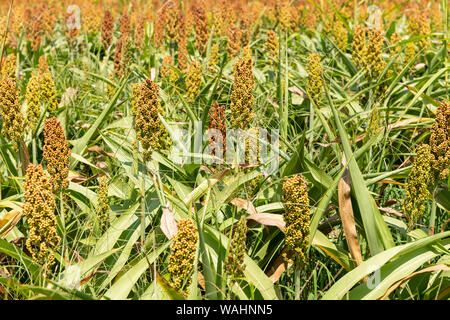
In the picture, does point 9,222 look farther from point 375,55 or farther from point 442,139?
point 375,55

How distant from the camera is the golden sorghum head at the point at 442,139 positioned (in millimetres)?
2329

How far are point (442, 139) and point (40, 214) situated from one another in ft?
5.09

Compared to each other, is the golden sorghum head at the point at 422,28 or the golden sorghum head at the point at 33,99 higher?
the golden sorghum head at the point at 422,28

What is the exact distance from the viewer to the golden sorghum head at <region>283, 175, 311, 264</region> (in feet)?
6.64

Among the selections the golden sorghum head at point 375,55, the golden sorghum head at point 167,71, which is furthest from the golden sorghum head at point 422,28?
the golden sorghum head at point 167,71

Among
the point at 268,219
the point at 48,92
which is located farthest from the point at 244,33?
the point at 268,219

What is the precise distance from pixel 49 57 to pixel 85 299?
3.89 m

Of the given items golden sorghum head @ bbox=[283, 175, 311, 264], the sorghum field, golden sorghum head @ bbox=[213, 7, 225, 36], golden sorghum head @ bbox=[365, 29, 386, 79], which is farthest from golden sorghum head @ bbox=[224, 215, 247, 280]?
golden sorghum head @ bbox=[213, 7, 225, 36]

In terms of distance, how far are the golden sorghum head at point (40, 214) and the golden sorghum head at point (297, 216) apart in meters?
0.82

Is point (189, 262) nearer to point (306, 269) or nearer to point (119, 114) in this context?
point (306, 269)

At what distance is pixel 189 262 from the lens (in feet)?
6.24

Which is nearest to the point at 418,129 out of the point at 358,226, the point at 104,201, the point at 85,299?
the point at 358,226

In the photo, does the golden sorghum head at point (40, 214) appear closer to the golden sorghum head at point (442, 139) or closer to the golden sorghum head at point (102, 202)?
the golden sorghum head at point (102, 202)

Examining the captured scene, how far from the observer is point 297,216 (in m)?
2.04
